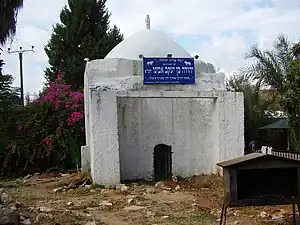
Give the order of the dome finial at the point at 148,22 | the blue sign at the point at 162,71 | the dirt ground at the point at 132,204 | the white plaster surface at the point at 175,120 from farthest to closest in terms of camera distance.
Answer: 1. the dome finial at the point at 148,22
2. the blue sign at the point at 162,71
3. the white plaster surface at the point at 175,120
4. the dirt ground at the point at 132,204

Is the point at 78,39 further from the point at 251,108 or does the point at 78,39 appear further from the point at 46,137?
the point at 251,108

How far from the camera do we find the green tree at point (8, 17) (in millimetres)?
8008

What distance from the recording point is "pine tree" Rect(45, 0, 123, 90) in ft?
87.9

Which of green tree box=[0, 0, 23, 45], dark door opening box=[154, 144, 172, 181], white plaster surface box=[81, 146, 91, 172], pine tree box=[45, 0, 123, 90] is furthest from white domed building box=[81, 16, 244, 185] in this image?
pine tree box=[45, 0, 123, 90]

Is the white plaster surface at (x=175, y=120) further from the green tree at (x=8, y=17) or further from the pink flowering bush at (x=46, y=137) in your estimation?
the green tree at (x=8, y=17)

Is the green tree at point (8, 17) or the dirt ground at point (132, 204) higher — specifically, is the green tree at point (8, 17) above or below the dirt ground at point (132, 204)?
above

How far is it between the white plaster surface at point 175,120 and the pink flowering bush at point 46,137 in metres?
3.58

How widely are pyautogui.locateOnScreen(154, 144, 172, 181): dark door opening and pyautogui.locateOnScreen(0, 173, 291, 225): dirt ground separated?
0.78 metres

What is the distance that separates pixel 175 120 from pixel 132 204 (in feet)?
15.1

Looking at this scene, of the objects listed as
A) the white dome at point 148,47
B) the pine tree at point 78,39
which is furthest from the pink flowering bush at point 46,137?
the pine tree at point 78,39

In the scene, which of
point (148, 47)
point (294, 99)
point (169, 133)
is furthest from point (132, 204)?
point (294, 99)

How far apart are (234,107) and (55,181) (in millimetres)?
6212

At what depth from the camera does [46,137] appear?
18.0m

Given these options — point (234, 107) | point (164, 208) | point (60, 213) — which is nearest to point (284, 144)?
point (234, 107)
